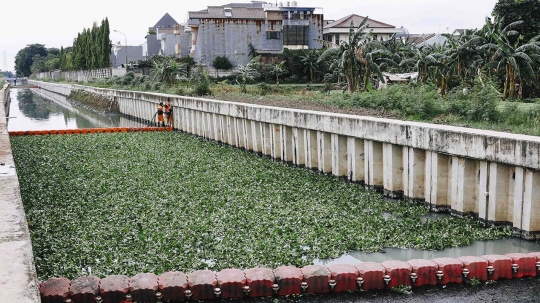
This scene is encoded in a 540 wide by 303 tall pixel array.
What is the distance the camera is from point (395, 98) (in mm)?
16703

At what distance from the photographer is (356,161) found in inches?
524

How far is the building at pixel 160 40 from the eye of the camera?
7825 cm

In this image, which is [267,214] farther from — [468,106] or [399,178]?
[468,106]

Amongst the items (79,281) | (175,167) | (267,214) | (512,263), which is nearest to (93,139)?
(175,167)

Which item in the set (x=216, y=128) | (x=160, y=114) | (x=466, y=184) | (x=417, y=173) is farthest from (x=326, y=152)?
(x=160, y=114)

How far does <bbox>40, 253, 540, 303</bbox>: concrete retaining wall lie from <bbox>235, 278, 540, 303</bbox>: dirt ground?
0.09m

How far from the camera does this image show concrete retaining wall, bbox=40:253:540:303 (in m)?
6.66

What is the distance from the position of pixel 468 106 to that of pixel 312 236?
23.1ft

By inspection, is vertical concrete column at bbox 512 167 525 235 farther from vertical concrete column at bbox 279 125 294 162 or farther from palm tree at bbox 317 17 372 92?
palm tree at bbox 317 17 372 92

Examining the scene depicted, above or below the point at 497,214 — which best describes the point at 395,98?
above

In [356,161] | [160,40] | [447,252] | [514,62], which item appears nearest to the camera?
[447,252]

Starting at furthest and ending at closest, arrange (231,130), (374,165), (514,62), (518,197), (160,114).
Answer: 1. (160,114)
2. (514,62)
3. (231,130)
4. (374,165)
5. (518,197)

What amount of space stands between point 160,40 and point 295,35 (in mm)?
27095

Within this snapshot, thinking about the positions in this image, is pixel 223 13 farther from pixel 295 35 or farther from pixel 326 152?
pixel 326 152
